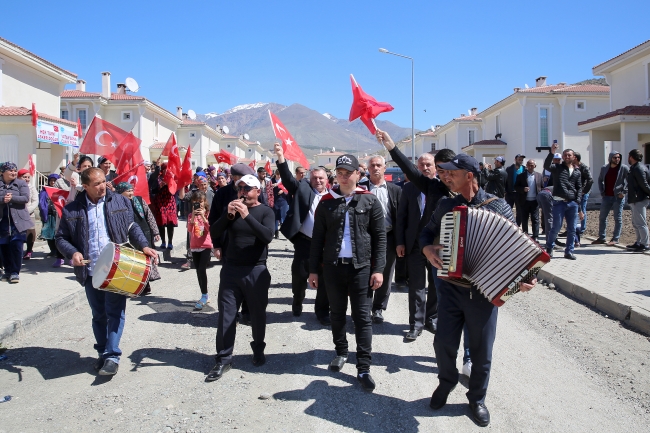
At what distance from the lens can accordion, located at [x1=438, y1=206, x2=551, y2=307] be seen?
3395 mm

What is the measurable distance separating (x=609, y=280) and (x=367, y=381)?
217 inches

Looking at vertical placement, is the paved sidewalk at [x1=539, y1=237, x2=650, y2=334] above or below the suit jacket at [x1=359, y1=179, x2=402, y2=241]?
below

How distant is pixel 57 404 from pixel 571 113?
4041cm

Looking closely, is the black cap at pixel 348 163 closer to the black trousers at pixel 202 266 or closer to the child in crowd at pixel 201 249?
the child in crowd at pixel 201 249

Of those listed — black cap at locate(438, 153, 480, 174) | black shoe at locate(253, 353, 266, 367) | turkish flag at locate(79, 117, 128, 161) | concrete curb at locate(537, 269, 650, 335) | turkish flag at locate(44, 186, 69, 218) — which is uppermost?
turkish flag at locate(79, 117, 128, 161)

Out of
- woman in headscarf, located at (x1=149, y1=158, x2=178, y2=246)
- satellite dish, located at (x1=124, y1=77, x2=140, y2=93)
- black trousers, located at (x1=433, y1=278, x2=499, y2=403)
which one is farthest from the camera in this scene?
satellite dish, located at (x1=124, y1=77, x2=140, y2=93)

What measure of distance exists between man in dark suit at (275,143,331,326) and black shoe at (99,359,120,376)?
2.55 m

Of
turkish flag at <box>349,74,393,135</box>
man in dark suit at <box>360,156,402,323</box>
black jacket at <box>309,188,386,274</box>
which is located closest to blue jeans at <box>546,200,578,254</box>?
man in dark suit at <box>360,156,402,323</box>

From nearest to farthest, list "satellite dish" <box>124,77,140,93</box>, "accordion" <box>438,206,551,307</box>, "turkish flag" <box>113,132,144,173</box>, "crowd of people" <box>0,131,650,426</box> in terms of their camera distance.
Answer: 1. "accordion" <box>438,206,551,307</box>
2. "crowd of people" <box>0,131,650,426</box>
3. "turkish flag" <box>113,132,144,173</box>
4. "satellite dish" <box>124,77,140,93</box>

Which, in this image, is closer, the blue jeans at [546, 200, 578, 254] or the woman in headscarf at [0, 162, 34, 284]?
the woman in headscarf at [0, 162, 34, 284]

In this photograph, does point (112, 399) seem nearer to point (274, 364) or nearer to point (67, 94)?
point (274, 364)

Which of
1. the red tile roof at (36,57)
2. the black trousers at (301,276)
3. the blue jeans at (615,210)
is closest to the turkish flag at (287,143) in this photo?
the black trousers at (301,276)

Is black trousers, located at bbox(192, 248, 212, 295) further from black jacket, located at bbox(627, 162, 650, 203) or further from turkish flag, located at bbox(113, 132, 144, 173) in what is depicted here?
black jacket, located at bbox(627, 162, 650, 203)

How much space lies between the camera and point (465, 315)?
389 cm
